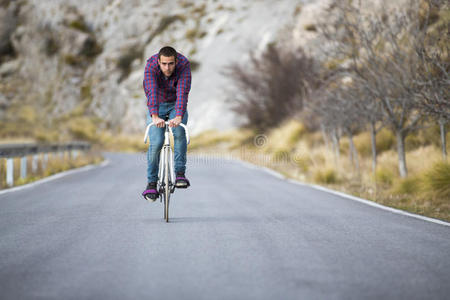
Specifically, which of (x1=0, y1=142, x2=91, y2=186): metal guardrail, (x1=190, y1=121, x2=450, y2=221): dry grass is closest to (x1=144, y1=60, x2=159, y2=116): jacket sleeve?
(x1=190, y1=121, x2=450, y2=221): dry grass

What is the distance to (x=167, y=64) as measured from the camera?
7.22m

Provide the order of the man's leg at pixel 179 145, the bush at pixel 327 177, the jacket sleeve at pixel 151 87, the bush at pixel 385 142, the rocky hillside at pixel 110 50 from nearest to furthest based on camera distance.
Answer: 1. the jacket sleeve at pixel 151 87
2. the man's leg at pixel 179 145
3. the bush at pixel 327 177
4. the bush at pixel 385 142
5. the rocky hillside at pixel 110 50

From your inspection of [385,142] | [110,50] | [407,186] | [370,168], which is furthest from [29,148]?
[110,50]

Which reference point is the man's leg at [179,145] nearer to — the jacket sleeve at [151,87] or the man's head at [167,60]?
the jacket sleeve at [151,87]

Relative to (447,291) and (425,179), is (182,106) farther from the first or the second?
(425,179)

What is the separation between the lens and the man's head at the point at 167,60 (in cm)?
714

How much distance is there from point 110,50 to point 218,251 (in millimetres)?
60413

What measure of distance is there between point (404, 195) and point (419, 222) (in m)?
3.41

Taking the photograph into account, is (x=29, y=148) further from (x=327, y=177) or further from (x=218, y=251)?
(x=218, y=251)

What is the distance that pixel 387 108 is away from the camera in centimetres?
1212

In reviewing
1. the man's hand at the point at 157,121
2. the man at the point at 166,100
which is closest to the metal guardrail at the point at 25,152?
the man at the point at 166,100

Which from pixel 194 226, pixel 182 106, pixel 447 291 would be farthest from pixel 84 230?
pixel 447 291

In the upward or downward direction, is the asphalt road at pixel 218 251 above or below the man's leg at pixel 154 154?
below

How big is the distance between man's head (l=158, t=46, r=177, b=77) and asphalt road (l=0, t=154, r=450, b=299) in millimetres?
2062
